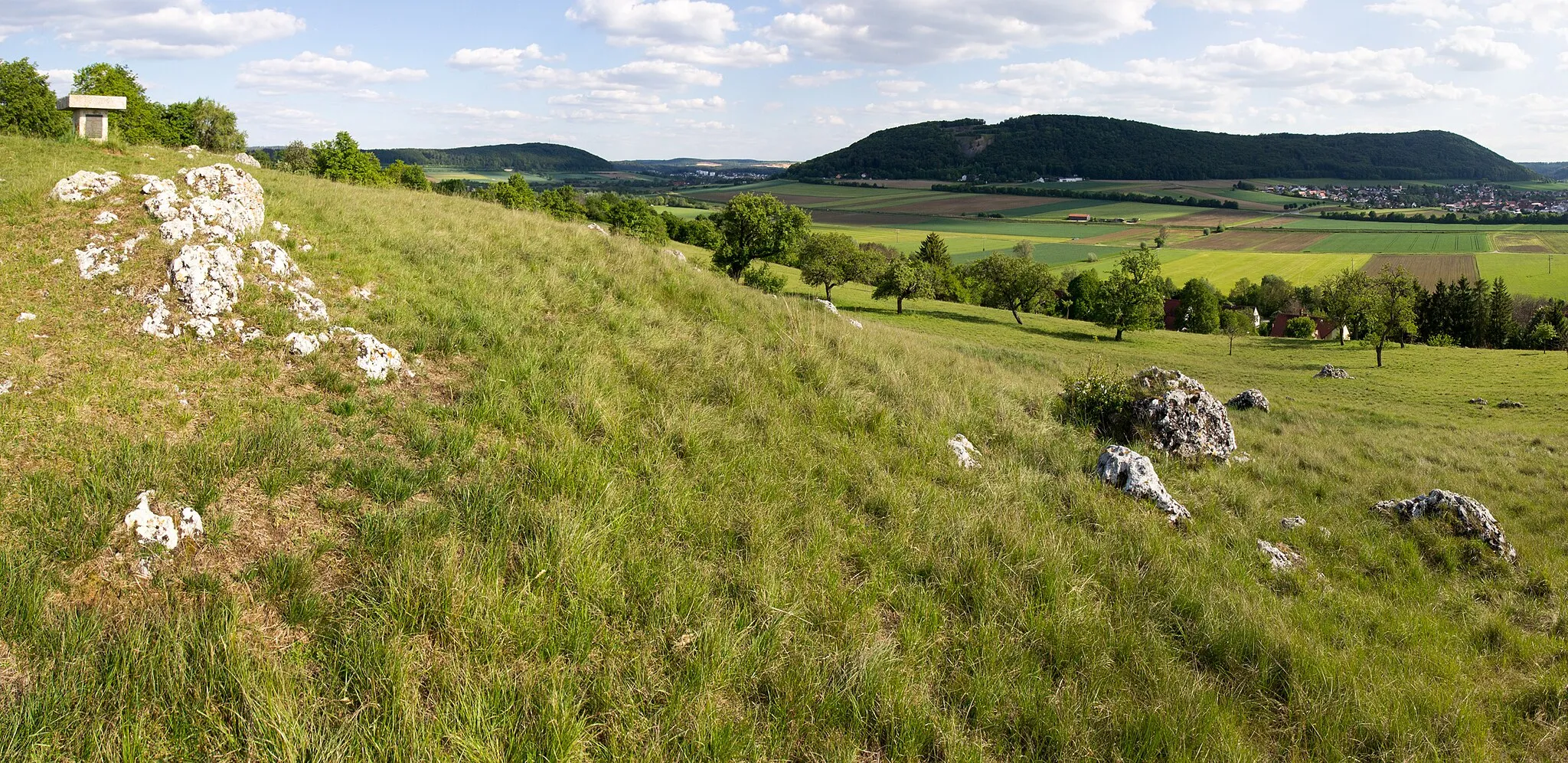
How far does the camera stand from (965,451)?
803 cm

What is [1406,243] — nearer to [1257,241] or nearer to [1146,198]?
[1257,241]

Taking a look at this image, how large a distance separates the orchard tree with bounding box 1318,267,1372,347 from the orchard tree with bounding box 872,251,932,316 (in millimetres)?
34194

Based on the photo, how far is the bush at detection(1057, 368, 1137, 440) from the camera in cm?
1092

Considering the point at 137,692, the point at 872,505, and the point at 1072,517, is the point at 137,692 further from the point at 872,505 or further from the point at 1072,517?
the point at 1072,517

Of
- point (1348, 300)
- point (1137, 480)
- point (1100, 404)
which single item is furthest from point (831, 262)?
point (1137, 480)

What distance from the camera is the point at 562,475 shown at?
18.1ft

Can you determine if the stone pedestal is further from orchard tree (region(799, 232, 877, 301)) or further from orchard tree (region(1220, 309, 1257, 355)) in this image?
orchard tree (region(1220, 309, 1257, 355))

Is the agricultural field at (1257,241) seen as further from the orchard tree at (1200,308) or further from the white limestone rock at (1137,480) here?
the white limestone rock at (1137,480)

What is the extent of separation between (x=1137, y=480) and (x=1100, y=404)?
410 cm

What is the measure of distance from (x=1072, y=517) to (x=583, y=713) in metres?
5.27

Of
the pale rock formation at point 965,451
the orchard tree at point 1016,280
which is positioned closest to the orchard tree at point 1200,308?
the orchard tree at point 1016,280

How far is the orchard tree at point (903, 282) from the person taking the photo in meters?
64.8

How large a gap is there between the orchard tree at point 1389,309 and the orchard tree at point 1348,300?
538 millimetres

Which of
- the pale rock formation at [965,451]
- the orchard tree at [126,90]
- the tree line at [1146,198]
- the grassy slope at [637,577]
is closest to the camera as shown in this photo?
the grassy slope at [637,577]
